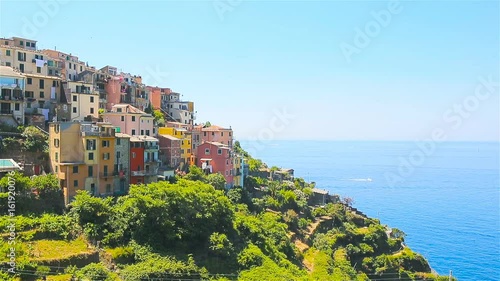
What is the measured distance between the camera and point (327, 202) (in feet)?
161

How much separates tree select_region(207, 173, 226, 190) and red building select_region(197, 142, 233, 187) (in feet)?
8.79

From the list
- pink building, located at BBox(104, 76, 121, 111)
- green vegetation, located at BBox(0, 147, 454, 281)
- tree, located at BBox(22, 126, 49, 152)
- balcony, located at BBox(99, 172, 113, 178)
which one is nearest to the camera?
green vegetation, located at BBox(0, 147, 454, 281)

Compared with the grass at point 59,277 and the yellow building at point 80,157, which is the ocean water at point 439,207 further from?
the grass at point 59,277

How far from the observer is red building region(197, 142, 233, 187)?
39.4m

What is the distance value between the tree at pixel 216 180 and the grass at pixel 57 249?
529 inches

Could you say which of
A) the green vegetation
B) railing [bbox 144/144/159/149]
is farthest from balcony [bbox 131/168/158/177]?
the green vegetation

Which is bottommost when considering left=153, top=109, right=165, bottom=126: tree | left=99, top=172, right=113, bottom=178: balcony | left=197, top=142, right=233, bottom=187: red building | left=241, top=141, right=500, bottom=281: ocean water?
left=241, top=141, right=500, bottom=281: ocean water

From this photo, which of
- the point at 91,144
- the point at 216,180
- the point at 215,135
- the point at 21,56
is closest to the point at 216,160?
the point at 216,180

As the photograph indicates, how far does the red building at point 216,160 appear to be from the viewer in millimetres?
39375

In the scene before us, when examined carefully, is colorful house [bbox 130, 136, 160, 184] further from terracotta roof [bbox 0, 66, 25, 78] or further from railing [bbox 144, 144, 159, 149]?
terracotta roof [bbox 0, 66, 25, 78]

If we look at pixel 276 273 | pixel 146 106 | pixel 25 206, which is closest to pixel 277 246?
pixel 276 273

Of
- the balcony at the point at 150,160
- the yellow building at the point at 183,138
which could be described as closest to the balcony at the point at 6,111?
the balcony at the point at 150,160

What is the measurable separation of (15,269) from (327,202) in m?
35.6

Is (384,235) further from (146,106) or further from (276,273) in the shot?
(146,106)
